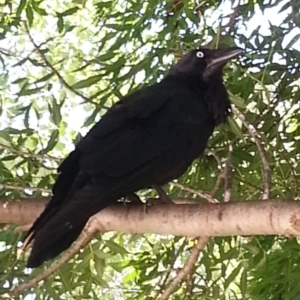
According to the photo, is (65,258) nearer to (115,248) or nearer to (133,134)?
(115,248)

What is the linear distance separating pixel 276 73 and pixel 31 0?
47cm

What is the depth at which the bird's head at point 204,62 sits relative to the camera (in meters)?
1.36

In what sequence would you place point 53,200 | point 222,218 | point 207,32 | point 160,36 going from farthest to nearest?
point 207,32
point 160,36
point 53,200
point 222,218

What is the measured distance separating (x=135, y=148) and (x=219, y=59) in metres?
0.27

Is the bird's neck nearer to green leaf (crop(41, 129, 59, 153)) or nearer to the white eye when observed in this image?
the white eye

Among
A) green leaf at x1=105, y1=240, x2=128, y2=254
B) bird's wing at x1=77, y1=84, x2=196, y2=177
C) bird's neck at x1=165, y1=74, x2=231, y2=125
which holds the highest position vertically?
bird's neck at x1=165, y1=74, x2=231, y2=125

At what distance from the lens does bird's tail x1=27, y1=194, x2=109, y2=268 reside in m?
1.09

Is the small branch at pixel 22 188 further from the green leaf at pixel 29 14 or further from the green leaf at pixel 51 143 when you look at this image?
the green leaf at pixel 29 14

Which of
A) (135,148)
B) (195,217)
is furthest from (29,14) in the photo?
(195,217)

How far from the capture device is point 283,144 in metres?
1.32

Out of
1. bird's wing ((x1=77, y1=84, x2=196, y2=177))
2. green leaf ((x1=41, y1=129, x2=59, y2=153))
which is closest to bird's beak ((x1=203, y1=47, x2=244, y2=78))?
bird's wing ((x1=77, y1=84, x2=196, y2=177))

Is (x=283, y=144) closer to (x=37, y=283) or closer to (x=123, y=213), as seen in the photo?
(x=123, y=213)

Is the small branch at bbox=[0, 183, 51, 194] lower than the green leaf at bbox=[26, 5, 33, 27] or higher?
lower

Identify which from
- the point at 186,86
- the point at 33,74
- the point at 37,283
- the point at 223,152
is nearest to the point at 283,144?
the point at 223,152
